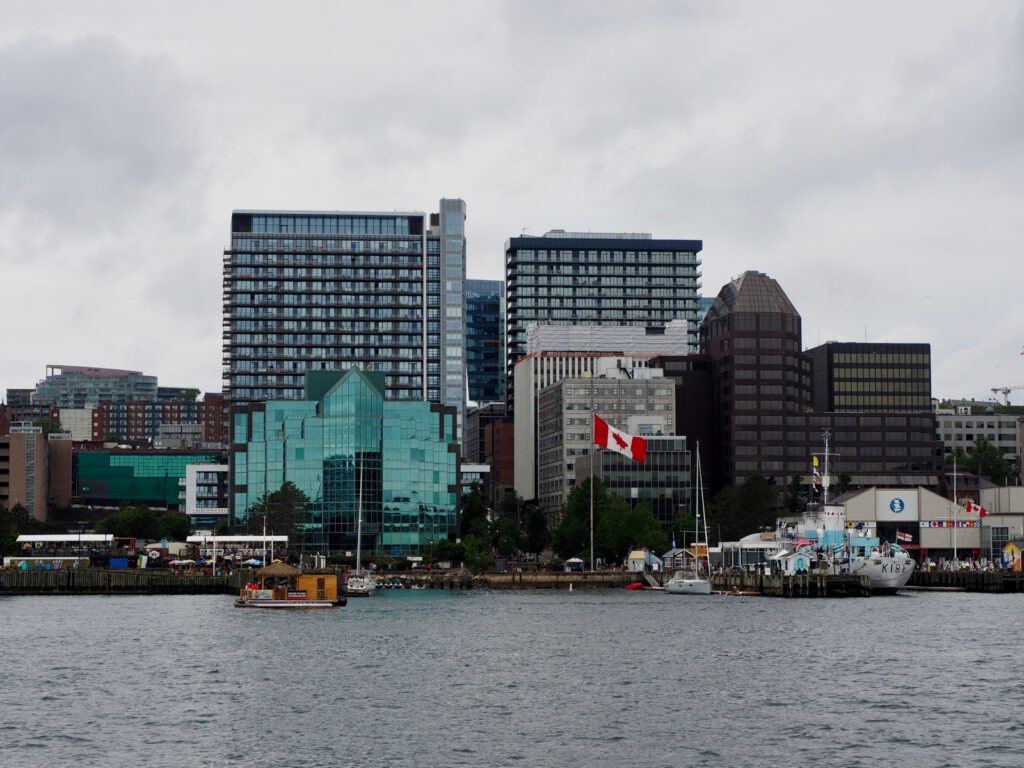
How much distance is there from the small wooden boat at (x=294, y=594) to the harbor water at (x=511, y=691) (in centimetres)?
1380

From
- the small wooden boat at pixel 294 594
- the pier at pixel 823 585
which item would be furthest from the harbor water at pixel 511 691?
the pier at pixel 823 585

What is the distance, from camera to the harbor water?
2522 inches

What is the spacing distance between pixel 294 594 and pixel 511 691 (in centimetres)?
8029

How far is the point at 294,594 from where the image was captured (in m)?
160

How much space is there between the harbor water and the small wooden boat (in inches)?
543

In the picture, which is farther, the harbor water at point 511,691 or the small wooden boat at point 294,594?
the small wooden boat at point 294,594

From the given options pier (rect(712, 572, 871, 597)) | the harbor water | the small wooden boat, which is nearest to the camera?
the harbor water

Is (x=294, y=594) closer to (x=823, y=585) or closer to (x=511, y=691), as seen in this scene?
(x=823, y=585)

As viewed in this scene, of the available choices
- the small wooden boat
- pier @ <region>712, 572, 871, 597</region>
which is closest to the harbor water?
the small wooden boat

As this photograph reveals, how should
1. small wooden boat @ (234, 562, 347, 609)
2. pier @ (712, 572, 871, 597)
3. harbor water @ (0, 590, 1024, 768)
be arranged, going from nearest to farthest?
harbor water @ (0, 590, 1024, 768) → small wooden boat @ (234, 562, 347, 609) → pier @ (712, 572, 871, 597)

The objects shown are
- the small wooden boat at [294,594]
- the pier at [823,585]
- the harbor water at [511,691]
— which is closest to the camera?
the harbor water at [511,691]

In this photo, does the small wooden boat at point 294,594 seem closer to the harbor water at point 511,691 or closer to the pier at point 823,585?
the harbor water at point 511,691

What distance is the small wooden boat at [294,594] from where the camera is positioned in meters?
158

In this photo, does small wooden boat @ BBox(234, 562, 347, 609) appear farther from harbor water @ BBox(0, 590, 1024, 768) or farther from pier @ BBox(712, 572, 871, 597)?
pier @ BBox(712, 572, 871, 597)
